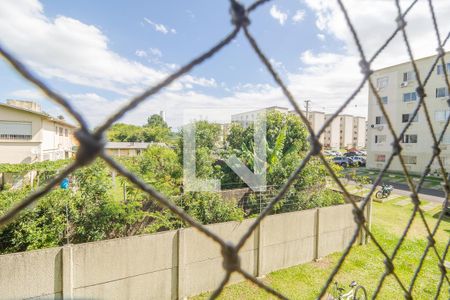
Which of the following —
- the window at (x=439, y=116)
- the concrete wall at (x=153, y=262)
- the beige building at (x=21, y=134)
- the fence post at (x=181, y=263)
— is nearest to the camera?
the concrete wall at (x=153, y=262)

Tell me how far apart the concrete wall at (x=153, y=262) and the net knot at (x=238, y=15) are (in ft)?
11.1

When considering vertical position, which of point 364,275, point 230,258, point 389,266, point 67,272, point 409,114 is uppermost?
point 409,114

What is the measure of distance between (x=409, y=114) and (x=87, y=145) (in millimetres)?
19121

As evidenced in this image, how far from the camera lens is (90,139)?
43 cm

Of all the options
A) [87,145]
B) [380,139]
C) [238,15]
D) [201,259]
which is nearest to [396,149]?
[238,15]

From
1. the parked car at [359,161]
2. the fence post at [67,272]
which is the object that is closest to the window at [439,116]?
the parked car at [359,161]

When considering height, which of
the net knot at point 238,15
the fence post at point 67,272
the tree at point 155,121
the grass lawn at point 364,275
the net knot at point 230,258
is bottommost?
the grass lawn at point 364,275

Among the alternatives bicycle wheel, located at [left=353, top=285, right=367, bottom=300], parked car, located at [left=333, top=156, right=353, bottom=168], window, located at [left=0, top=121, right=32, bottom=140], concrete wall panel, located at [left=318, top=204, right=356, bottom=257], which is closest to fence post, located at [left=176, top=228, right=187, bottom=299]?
bicycle wheel, located at [left=353, top=285, right=367, bottom=300]

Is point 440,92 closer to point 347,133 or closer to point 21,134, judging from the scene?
point 21,134

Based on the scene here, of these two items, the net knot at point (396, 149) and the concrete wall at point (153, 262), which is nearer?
the net knot at point (396, 149)

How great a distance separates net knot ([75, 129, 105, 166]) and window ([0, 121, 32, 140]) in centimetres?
1434

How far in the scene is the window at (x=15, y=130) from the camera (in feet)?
36.8

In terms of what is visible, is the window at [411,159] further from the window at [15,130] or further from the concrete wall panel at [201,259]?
the window at [15,130]

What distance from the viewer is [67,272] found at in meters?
2.96
